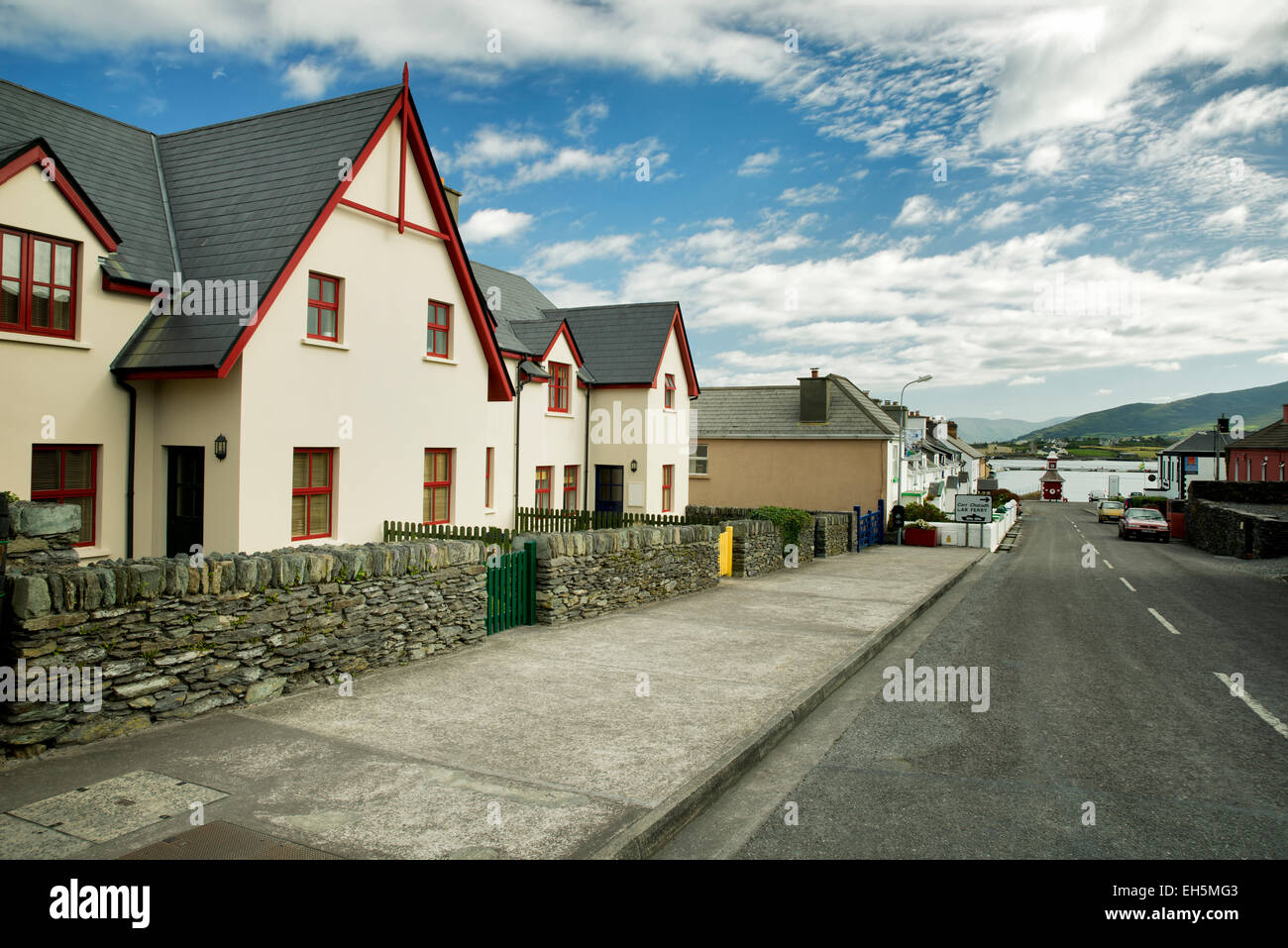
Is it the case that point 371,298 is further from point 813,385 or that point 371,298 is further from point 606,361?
point 813,385

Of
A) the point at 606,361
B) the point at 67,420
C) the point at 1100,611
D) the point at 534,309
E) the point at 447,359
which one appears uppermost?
the point at 534,309

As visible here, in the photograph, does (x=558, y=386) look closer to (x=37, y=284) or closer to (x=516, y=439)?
(x=516, y=439)

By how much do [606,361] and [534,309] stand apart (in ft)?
11.0

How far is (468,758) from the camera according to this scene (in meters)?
6.71

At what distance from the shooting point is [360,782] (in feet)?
19.9

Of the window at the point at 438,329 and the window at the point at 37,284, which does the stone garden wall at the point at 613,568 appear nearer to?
the window at the point at 438,329

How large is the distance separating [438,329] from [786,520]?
12.5 metres

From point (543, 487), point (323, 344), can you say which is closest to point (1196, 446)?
point (543, 487)

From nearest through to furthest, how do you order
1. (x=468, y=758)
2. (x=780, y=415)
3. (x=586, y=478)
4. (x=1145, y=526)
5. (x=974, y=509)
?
(x=468, y=758)
(x=586, y=478)
(x=974, y=509)
(x=1145, y=526)
(x=780, y=415)


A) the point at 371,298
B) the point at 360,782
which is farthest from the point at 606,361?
the point at 360,782

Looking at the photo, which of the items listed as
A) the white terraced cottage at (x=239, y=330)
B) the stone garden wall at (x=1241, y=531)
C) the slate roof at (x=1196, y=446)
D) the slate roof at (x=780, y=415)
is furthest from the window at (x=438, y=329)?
the slate roof at (x=1196, y=446)

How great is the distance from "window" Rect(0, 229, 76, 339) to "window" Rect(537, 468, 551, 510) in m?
14.5

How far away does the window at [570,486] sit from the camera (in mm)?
26734

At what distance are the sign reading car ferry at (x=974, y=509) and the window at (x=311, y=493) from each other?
29741 millimetres
